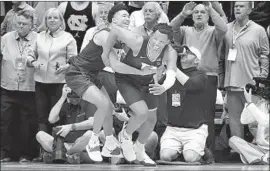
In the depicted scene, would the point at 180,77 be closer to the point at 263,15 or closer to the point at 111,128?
the point at 111,128

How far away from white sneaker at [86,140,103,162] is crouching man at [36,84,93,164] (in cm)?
28

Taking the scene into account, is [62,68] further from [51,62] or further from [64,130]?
[64,130]

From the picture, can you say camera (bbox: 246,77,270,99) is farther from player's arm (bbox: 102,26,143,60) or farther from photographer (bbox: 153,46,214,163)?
player's arm (bbox: 102,26,143,60)

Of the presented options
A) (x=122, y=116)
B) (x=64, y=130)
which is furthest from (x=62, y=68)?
(x=122, y=116)

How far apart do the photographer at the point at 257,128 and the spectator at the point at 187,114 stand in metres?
0.37

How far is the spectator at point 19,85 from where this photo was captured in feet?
26.3

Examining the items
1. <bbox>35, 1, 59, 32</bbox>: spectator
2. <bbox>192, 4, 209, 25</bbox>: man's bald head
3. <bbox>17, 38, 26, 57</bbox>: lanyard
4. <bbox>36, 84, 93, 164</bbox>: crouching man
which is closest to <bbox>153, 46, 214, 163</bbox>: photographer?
<bbox>192, 4, 209, 25</bbox>: man's bald head

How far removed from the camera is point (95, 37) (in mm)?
6980

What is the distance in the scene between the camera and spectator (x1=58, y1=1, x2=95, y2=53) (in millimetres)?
8078

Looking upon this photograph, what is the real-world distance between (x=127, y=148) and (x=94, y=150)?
1.12 feet

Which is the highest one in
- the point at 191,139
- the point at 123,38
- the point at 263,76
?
the point at 123,38

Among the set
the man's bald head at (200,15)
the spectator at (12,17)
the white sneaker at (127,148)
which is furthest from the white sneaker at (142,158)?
the spectator at (12,17)

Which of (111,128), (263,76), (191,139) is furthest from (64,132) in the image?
(263,76)

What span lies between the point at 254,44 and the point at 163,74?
1.00 meters
